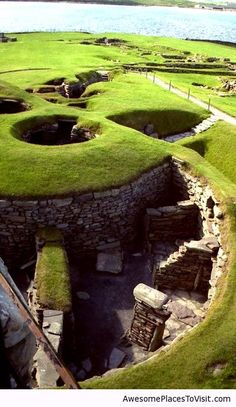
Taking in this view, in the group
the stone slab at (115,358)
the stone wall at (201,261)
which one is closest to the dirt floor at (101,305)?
the stone slab at (115,358)

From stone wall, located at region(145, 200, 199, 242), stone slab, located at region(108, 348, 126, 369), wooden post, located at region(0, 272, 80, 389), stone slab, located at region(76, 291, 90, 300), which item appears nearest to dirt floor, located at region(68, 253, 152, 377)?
stone slab, located at region(76, 291, 90, 300)

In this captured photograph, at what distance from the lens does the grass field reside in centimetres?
1088

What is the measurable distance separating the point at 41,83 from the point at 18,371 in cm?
3460

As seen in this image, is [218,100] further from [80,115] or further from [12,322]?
[12,322]

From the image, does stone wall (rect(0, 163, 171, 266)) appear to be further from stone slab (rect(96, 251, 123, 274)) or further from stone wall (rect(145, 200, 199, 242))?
stone wall (rect(145, 200, 199, 242))

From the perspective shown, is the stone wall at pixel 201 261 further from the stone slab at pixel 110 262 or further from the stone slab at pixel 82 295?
the stone slab at pixel 82 295

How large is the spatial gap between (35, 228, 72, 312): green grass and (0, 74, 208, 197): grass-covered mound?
80.2 inches

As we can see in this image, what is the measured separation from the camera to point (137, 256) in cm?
1939

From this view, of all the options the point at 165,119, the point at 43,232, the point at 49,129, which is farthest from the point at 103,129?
the point at 43,232

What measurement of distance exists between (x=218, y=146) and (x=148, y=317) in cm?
1583

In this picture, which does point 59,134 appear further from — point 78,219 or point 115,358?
point 115,358

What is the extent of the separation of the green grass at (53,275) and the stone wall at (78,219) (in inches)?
29.3
